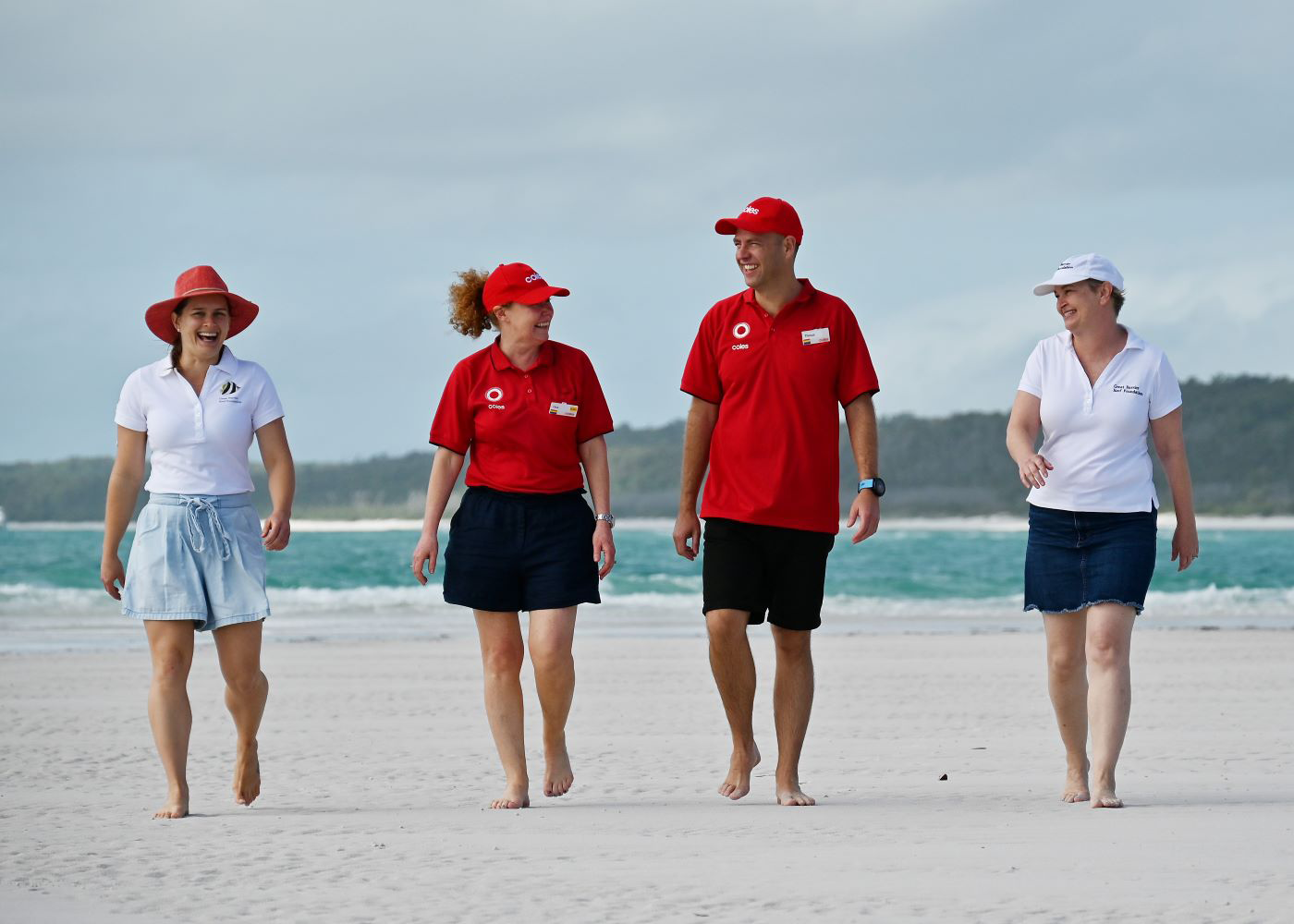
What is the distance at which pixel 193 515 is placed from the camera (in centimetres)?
545

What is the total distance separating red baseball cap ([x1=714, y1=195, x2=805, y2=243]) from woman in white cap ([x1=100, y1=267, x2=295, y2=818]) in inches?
68.2

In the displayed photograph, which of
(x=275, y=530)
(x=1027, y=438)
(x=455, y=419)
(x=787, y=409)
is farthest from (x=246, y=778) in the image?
(x=1027, y=438)

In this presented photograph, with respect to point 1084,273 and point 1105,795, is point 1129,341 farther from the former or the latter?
point 1105,795

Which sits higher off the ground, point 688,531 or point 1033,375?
point 1033,375

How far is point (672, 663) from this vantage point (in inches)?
468

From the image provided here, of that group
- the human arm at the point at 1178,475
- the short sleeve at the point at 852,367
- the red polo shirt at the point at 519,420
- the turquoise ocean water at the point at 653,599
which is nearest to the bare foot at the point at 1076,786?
the human arm at the point at 1178,475

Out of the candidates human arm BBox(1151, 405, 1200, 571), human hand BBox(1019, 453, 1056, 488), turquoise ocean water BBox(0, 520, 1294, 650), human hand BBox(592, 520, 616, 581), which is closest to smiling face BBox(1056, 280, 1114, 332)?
human arm BBox(1151, 405, 1200, 571)

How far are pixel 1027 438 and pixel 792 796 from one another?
4.85ft

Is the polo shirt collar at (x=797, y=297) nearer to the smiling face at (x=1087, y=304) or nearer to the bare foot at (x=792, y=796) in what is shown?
the smiling face at (x=1087, y=304)

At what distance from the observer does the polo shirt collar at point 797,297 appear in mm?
5691

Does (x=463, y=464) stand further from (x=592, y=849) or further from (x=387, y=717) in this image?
(x=387, y=717)

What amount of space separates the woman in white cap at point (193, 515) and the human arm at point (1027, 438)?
2.49m

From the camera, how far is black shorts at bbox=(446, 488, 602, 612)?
18.4 ft

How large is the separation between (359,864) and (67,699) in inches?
222
